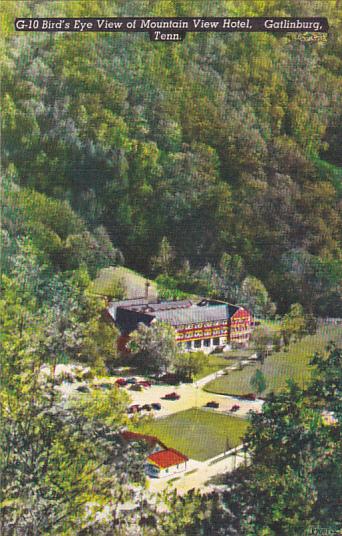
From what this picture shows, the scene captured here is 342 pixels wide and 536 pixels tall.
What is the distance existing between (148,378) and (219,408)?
0.89 feet

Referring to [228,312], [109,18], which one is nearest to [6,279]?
[228,312]

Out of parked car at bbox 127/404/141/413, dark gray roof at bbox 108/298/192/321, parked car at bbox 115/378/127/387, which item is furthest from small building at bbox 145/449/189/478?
dark gray roof at bbox 108/298/192/321

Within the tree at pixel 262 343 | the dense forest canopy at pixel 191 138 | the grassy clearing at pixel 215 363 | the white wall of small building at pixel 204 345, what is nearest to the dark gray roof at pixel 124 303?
the dense forest canopy at pixel 191 138

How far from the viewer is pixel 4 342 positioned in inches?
112

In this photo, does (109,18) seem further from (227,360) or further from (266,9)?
(227,360)

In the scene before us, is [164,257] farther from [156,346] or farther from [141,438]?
[141,438]

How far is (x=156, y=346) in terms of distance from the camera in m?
2.78

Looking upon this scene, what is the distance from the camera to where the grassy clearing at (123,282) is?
2.80 m

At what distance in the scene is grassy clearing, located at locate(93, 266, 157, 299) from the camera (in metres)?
2.80

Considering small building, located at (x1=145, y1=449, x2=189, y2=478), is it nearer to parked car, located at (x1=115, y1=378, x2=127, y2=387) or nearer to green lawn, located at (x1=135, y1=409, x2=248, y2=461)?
green lawn, located at (x1=135, y1=409, x2=248, y2=461)

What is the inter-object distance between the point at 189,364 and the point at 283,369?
329 mm

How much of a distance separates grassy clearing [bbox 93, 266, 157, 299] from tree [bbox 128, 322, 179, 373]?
12 centimetres
